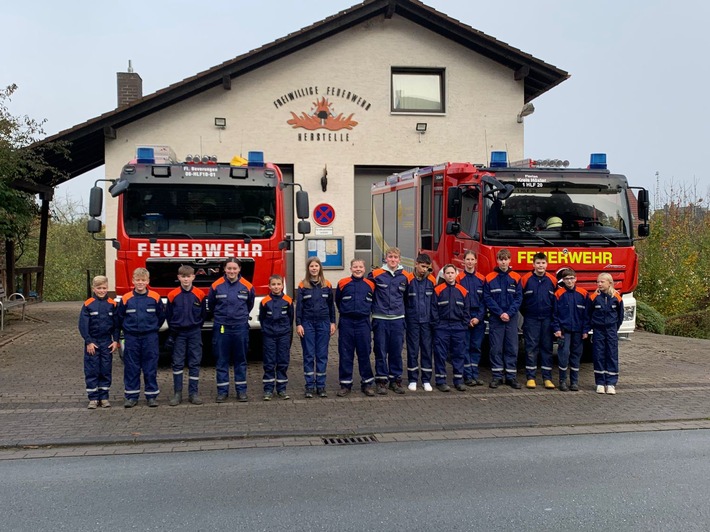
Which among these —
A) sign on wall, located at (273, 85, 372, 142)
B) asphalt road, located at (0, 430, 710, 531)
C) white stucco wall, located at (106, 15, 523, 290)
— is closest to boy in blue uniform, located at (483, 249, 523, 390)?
asphalt road, located at (0, 430, 710, 531)

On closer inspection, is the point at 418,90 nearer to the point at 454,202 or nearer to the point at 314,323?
the point at 454,202

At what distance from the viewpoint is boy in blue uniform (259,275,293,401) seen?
7832 millimetres

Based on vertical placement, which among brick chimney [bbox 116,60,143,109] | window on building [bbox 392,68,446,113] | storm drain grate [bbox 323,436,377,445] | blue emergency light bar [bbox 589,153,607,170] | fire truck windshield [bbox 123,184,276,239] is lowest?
storm drain grate [bbox 323,436,377,445]

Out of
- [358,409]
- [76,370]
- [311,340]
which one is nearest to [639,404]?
[358,409]

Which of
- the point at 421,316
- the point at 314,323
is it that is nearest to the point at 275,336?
the point at 314,323

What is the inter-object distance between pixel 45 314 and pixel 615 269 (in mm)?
13377

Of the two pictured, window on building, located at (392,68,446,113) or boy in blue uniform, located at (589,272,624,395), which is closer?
boy in blue uniform, located at (589,272,624,395)

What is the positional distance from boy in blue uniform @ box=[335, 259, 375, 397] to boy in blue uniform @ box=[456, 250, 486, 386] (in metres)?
1.25

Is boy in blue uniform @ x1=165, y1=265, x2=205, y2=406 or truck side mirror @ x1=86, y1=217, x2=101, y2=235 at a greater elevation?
truck side mirror @ x1=86, y1=217, x2=101, y2=235

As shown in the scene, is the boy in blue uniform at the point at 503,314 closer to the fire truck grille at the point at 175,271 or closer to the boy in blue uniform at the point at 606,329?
the boy in blue uniform at the point at 606,329

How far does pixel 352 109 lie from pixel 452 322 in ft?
31.1

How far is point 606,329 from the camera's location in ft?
27.3

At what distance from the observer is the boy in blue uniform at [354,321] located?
26.4 ft

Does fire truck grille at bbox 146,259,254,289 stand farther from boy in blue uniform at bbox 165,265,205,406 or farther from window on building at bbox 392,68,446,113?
window on building at bbox 392,68,446,113
